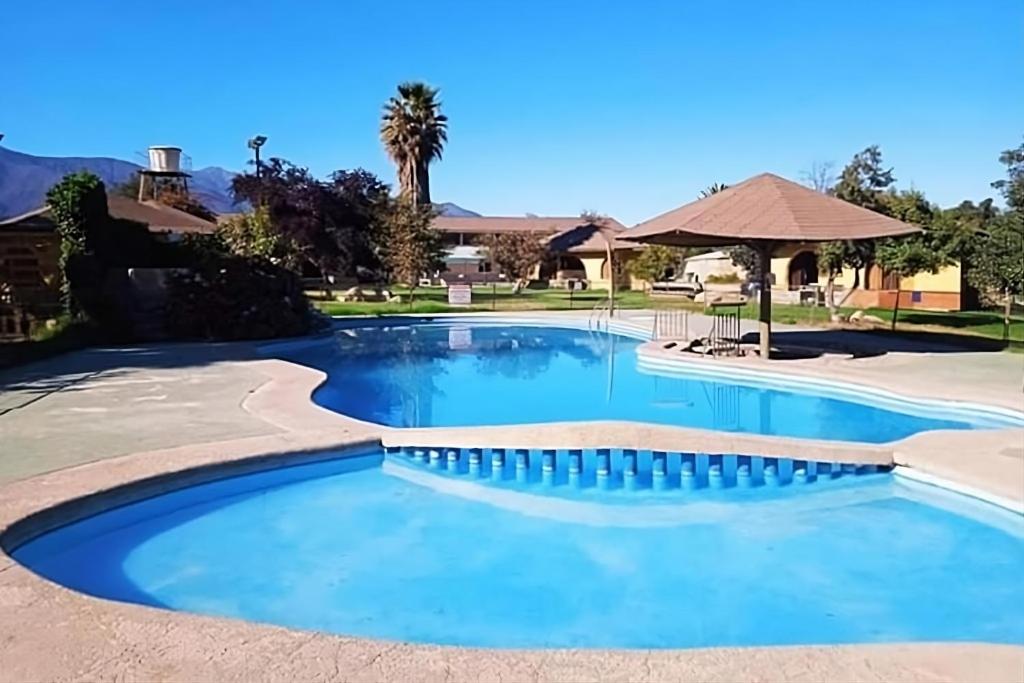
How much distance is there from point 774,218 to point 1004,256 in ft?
17.9

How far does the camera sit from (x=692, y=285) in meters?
34.6

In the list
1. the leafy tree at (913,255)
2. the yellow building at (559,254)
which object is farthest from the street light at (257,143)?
the leafy tree at (913,255)

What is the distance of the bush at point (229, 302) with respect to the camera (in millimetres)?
19094

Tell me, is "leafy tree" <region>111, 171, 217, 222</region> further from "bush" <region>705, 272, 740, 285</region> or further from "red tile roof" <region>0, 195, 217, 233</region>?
"bush" <region>705, 272, 740, 285</region>

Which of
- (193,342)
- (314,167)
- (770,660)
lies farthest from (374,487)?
(314,167)

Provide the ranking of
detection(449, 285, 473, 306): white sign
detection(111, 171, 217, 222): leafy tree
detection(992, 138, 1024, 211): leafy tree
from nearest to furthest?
detection(992, 138, 1024, 211): leafy tree
detection(449, 285, 473, 306): white sign
detection(111, 171, 217, 222): leafy tree

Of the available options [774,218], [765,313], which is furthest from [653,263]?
[774,218]

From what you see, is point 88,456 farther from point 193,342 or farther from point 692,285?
point 692,285

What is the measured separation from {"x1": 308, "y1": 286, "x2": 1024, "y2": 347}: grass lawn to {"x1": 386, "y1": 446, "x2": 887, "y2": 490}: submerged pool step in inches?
434

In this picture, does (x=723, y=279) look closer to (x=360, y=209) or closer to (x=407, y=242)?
(x=407, y=242)

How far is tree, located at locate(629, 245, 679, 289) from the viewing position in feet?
132

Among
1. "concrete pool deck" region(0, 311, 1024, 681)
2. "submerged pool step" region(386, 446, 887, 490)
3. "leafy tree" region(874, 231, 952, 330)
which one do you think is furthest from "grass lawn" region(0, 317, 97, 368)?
"leafy tree" region(874, 231, 952, 330)

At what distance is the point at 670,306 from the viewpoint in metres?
29.1

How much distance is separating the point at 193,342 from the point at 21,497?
1314 centimetres
